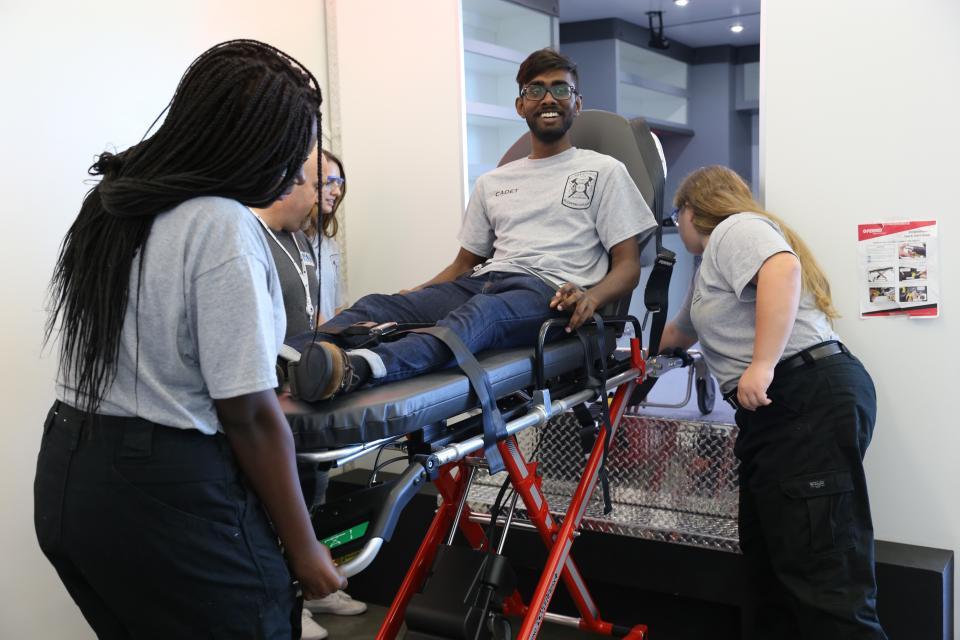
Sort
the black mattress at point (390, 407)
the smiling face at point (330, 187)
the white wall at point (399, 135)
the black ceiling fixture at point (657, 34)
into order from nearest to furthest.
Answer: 1. the black mattress at point (390, 407)
2. the smiling face at point (330, 187)
3. the white wall at point (399, 135)
4. the black ceiling fixture at point (657, 34)

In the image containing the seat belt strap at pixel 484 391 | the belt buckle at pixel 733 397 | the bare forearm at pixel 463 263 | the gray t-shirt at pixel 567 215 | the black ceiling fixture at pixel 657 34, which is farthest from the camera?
the black ceiling fixture at pixel 657 34

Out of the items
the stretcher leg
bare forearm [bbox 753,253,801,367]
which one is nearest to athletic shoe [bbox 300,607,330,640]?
the stretcher leg

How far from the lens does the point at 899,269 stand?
2.77m

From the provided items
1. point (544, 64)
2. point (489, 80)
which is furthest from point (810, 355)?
point (489, 80)

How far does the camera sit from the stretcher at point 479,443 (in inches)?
63.9

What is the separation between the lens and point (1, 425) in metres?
2.76

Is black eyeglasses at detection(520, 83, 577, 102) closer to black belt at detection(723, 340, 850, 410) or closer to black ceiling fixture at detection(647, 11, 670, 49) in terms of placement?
black belt at detection(723, 340, 850, 410)

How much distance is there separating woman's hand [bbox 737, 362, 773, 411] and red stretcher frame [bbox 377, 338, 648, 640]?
0.34 meters

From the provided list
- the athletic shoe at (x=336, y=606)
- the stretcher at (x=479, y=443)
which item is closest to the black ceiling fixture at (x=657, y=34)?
the stretcher at (x=479, y=443)

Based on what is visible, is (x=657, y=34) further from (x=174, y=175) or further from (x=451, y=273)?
(x=174, y=175)

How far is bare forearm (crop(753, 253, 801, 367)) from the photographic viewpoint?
2416mm

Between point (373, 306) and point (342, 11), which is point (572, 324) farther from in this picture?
point (342, 11)

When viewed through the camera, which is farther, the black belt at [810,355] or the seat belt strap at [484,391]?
the black belt at [810,355]

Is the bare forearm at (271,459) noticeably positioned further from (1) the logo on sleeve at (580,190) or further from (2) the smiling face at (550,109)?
(2) the smiling face at (550,109)
